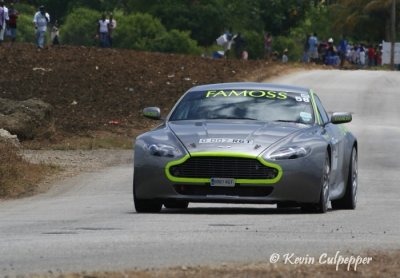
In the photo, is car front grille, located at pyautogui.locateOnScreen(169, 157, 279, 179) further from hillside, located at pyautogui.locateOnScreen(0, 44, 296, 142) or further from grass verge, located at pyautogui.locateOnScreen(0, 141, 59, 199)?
hillside, located at pyautogui.locateOnScreen(0, 44, 296, 142)

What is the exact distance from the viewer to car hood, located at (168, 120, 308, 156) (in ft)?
50.1

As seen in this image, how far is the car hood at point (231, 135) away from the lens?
15.3m

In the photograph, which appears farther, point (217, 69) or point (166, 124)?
point (217, 69)

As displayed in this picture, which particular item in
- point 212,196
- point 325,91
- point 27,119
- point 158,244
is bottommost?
point 325,91

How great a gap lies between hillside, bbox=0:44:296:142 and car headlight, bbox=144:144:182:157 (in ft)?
62.1

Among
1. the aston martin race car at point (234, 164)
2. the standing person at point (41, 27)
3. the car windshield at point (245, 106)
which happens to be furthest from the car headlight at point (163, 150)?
the standing person at point (41, 27)

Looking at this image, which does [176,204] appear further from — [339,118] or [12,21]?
[12,21]

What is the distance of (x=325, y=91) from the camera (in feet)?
171

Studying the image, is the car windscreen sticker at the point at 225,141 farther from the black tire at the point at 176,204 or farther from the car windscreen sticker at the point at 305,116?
the car windscreen sticker at the point at 305,116

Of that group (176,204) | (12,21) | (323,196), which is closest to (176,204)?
(176,204)

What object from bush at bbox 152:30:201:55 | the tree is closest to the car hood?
bush at bbox 152:30:201:55

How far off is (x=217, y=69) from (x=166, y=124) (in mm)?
39199

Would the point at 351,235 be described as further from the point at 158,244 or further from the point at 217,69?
the point at 217,69

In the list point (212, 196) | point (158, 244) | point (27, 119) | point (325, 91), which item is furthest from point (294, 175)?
point (325, 91)
